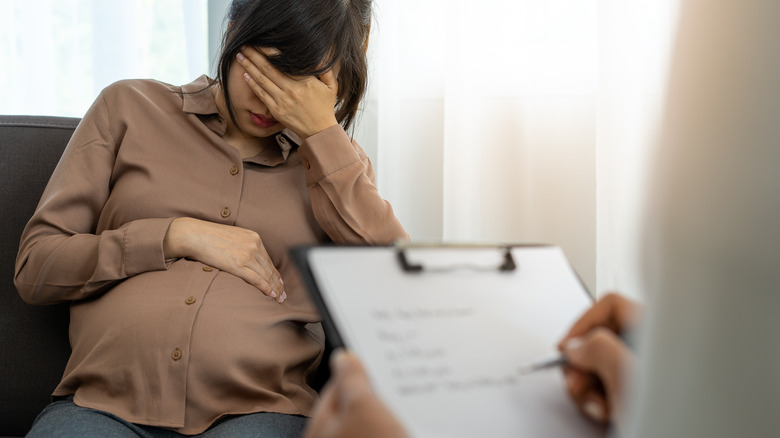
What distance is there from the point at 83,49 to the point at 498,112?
1140mm

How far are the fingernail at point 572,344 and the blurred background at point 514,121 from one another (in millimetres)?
853

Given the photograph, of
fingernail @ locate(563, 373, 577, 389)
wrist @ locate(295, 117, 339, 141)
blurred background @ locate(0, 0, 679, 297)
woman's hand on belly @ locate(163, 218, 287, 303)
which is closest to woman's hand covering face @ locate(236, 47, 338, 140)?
wrist @ locate(295, 117, 339, 141)

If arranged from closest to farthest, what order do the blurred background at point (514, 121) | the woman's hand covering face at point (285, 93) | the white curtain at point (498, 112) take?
the woman's hand covering face at point (285, 93) → the blurred background at point (514, 121) → the white curtain at point (498, 112)

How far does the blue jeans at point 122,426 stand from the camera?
2.64 feet

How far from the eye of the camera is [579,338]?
0.53 m

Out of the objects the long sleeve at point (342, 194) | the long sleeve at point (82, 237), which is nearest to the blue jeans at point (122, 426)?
the long sleeve at point (82, 237)

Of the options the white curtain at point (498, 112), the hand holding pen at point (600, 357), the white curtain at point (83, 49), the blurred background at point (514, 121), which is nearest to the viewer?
the hand holding pen at point (600, 357)

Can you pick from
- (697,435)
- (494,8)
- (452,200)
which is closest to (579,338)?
(697,435)

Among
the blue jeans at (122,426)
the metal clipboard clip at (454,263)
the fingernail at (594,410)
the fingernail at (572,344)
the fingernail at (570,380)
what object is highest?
the metal clipboard clip at (454,263)

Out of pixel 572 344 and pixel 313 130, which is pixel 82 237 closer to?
pixel 313 130

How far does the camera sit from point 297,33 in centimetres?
101

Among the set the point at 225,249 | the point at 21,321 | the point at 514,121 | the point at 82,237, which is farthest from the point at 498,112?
the point at 21,321

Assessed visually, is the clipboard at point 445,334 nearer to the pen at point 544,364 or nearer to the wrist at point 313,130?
the pen at point 544,364

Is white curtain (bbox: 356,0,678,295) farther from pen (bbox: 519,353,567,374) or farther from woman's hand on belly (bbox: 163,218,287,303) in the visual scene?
pen (bbox: 519,353,567,374)
